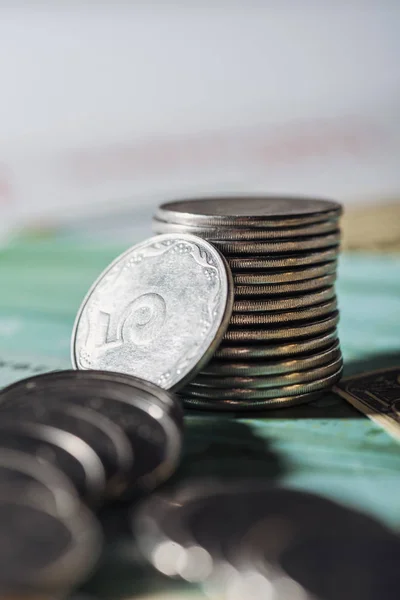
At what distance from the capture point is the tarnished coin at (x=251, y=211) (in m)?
1.47

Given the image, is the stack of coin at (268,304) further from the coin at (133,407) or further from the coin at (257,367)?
the coin at (133,407)

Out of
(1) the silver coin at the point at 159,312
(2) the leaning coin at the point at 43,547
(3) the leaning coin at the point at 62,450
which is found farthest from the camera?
(1) the silver coin at the point at 159,312

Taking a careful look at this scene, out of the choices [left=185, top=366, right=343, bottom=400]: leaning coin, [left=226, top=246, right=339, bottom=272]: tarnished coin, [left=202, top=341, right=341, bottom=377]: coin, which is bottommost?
[left=185, top=366, right=343, bottom=400]: leaning coin

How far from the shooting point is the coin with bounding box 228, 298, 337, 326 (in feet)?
4.85

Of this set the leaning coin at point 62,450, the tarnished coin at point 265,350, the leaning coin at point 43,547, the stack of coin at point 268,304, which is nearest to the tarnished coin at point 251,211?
the stack of coin at point 268,304

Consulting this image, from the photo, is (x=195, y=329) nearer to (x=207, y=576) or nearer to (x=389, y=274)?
(x=207, y=576)

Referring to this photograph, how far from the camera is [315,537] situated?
37.7 inches

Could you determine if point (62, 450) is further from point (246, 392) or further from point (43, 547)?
point (246, 392)

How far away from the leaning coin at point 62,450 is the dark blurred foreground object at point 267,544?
0.08 metres

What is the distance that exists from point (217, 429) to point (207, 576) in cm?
53

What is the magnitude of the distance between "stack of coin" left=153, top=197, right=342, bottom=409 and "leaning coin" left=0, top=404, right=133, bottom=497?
0.33 m

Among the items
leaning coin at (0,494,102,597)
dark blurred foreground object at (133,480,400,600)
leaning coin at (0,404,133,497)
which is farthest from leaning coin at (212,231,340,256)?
leaning coin at (0,494,102,597)

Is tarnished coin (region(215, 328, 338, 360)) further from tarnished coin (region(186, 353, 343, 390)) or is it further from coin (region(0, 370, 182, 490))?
coin (region(0, 370, 182, 490))

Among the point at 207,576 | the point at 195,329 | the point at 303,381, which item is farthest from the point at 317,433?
the point at 207,576
